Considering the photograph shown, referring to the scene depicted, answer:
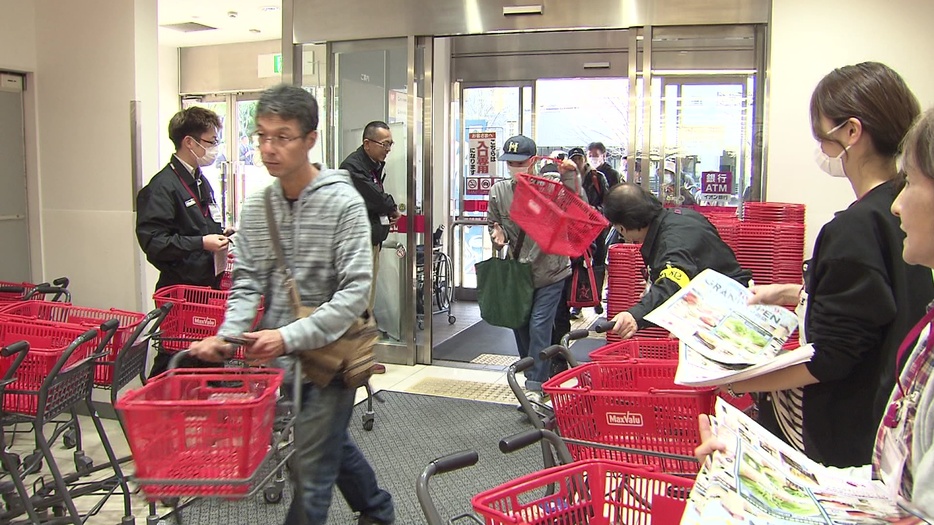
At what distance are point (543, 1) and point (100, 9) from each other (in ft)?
10.6

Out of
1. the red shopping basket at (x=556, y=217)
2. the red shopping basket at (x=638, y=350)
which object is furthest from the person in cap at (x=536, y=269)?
the red shopping basket at (x=638, y=350)

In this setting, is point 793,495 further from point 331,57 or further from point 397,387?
point 331,57

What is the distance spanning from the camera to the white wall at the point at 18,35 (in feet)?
18.0

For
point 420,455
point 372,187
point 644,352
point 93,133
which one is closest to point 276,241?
point 644,352

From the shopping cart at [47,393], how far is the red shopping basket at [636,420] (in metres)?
2.03

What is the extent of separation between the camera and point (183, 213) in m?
4.34

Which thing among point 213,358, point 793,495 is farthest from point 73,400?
point 793,495

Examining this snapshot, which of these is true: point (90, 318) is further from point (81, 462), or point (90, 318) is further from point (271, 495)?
point (271, 495)

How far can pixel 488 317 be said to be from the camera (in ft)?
17.7

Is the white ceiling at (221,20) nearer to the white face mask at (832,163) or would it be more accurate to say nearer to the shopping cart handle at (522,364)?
the shopping cart handle at (522,364)

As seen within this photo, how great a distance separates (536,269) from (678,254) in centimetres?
208

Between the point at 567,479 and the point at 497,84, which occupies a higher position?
the point at 497,84

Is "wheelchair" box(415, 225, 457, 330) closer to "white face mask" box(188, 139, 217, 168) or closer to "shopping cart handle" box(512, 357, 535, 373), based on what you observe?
"white face mask" box(188, 139, 217, 168)

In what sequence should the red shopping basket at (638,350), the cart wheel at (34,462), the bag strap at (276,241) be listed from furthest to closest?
the cart wheel at (34,462), the red shopping basket at (638,350), the bag strap at (276,241)
